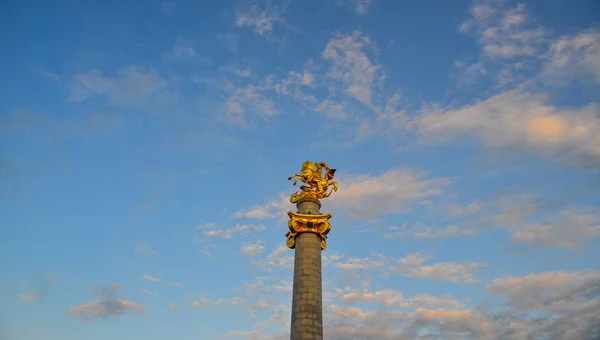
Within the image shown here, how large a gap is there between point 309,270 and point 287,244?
295cm

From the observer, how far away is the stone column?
28.4 metres

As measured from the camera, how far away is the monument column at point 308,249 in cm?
2858

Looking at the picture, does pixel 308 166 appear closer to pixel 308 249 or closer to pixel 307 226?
pixel 307 226

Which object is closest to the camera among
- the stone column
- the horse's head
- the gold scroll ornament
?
the stone column

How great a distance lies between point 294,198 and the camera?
3472 cm

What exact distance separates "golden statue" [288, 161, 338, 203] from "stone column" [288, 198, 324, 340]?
0.85m

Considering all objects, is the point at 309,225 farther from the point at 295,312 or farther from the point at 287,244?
the point at 295,312

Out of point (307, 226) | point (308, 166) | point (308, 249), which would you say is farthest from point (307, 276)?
point (308, 166)

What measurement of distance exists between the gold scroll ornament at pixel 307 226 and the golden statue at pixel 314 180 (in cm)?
231

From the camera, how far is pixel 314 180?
116 feet

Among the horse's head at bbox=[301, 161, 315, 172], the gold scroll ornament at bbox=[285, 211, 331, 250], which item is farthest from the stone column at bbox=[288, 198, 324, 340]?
the horse's head at bbox=[301, 161, 315, 172]

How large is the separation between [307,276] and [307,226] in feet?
11.5

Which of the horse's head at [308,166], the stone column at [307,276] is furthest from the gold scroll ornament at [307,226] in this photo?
the horse's head at [308,166]

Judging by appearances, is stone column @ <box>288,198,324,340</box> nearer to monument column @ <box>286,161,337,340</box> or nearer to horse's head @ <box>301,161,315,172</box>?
monument column @ <box>286,161,337,340</box>
